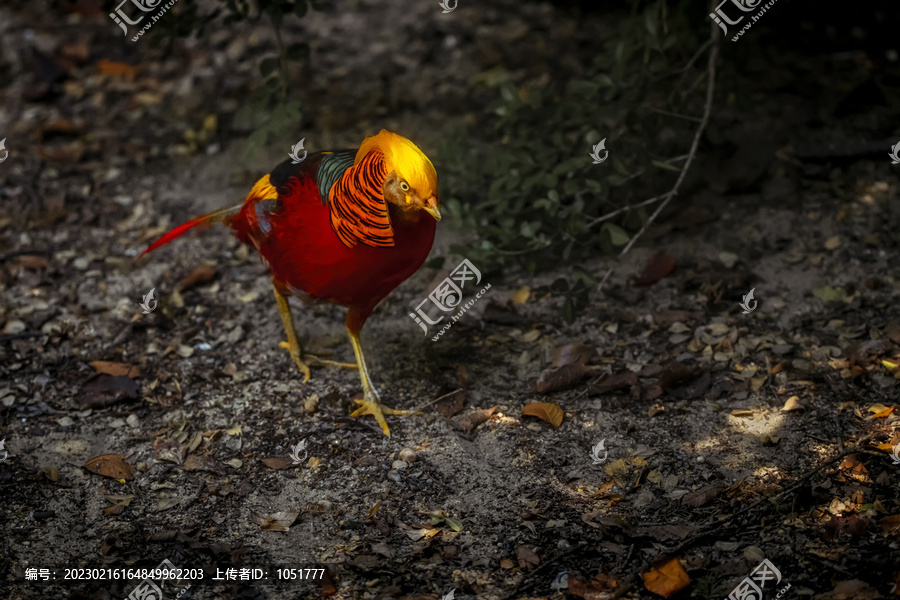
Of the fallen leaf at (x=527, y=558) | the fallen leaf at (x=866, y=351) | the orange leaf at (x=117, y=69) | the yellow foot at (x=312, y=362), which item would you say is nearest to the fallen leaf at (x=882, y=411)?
the fallen leaf at (x=866, y=351)

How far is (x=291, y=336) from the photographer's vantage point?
10.2ft

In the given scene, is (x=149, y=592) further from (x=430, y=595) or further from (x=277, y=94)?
(x=277, y=94)

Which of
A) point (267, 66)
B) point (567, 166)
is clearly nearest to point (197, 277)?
point (267, 66)

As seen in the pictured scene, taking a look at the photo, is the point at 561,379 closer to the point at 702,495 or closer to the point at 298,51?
the point at 702,495

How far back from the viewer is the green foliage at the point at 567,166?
11.1ft

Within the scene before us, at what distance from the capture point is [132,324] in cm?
340

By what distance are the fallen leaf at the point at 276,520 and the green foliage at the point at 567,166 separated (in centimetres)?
132

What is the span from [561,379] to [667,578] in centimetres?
89

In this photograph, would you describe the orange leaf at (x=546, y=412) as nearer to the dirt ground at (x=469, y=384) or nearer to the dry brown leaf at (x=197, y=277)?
the dirt ground at (x=469, y=384)

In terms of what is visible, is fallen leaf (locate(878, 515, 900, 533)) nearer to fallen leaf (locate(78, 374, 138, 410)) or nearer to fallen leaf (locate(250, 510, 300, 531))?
fallen leaf (locate(250, 510, 300, 531))

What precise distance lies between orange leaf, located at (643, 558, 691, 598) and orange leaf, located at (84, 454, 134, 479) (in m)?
1.63

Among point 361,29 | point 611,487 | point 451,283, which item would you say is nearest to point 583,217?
point 451,283

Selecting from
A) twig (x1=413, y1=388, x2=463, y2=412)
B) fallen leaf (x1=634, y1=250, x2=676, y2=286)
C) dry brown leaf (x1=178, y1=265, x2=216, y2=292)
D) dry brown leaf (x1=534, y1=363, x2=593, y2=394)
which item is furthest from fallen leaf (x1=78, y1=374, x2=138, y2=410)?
fallen leaf (x1=634, y1=250, x2=676, y2=286)

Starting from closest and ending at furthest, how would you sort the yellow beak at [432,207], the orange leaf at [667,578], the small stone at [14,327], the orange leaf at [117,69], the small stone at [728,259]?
the orange leaf at [667,578]
the yellow beak at [432,207]
the small stone at [14,327]
the small stone at [728,259]
the orange leaf at [117,69]
